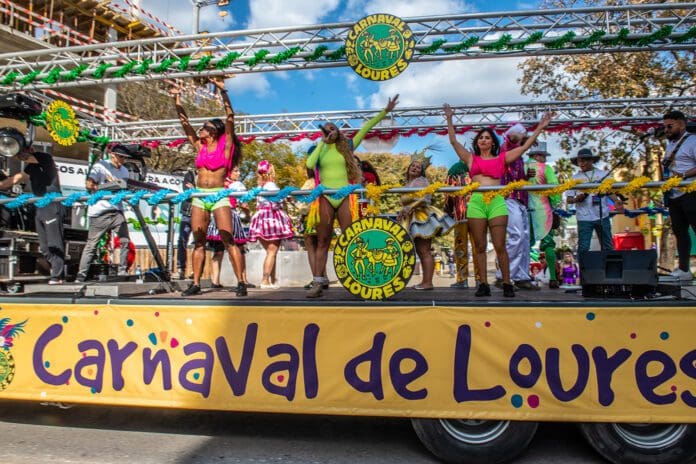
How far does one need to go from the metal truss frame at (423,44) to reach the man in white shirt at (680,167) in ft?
10.6

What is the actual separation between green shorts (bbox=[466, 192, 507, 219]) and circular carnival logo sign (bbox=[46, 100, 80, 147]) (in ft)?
15.0

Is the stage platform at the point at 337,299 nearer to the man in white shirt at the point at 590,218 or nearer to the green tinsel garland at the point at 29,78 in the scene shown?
the man in white shirt at the point at 590,218

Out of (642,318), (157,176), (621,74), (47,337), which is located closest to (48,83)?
(157,176)

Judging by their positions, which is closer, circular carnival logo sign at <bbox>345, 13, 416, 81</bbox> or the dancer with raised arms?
the dancer with raised arms

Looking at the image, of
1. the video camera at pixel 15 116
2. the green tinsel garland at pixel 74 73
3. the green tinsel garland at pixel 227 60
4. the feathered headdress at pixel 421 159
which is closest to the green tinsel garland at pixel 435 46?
the feathered headdress at pixel 421 159

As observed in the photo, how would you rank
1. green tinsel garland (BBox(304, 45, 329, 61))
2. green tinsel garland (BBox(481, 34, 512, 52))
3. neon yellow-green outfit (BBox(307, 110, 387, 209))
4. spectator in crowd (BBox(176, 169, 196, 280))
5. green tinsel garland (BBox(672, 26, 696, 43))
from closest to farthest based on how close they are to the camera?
neon yellow-green outfit (BBox(307, 110, 387, 209)) < green tinsel garland (BBox(672, 26, 696, 43)) < spectator in crowd (BBox(176, 169, 196, 280)) < green tinsel garland (BBox(481, 34, 512, 52)) < green tinsel garland (BBox(304, 45, 329, 61))

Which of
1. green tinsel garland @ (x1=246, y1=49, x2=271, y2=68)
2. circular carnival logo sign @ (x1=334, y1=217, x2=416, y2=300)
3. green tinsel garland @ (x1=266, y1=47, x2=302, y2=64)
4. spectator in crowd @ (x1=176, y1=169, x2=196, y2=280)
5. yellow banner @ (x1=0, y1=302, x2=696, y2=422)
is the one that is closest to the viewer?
yellow banner @ (x1=0, y1=302, x2=696, y2=422)

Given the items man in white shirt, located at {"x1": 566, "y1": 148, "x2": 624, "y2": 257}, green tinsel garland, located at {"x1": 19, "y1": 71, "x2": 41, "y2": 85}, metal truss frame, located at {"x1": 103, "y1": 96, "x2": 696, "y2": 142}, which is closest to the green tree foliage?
metal truss frame, located at {"x1": 103, "y1": 96, "x2": 696, "y2": 142}

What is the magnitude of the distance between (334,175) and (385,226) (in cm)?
141

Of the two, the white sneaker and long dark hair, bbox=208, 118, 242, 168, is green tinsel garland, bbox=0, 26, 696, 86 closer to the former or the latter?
long dark hair, bbox=208, 118, 242, 168

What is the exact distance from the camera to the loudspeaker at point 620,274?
A: 3.75 metres

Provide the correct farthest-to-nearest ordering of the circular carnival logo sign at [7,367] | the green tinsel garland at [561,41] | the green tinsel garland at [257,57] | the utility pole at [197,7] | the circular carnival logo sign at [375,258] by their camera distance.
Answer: the utility pole at [197,7]
the green tinsel garland at [257,57]
the green tinsel garland at [561,41]
the circular carnival logo sign at [7,367]
the circular carnival logo sign at [375,258]

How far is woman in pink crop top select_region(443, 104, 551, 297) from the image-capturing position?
4262mm

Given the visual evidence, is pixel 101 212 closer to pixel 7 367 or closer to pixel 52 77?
pixel 7 367
